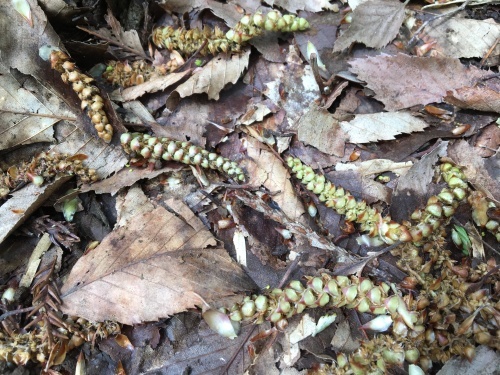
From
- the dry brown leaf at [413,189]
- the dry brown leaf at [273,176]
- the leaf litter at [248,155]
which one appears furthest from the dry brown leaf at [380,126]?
the dry brown leaf at [273,176]

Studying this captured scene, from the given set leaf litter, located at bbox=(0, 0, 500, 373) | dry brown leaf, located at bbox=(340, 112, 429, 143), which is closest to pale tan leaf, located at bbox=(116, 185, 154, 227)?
leaf litter, located at bbox=(0, 0, 500, 373)

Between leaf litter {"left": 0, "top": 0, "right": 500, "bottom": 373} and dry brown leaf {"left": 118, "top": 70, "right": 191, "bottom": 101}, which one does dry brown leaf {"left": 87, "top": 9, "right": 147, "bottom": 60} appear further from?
dry brown leaf {"left": 118, "top": 70, "right": 191, "bottom": 101}

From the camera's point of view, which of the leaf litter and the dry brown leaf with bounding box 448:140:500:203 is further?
the dry brown leaf with bounding box 448:140:500:203

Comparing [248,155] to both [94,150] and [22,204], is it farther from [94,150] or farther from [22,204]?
[22,204]

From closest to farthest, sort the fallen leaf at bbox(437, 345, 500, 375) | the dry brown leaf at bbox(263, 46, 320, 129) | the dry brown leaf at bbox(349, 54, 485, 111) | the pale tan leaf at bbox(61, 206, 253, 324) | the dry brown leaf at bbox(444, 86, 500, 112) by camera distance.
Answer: the fallen leaf at bbox(437, 345, 500, 375)
the pale tan leaf at bbox(61, 206, 253, 324)
the dry brown leaf at bbox(444, 86, 500, 112)
the dry brown leaf at bbox(349, 54, 485, 111)
the dry brown leaf at bbox(263, 46, 320, 129)

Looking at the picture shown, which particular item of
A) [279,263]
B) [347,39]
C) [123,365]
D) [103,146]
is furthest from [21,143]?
[347,39]

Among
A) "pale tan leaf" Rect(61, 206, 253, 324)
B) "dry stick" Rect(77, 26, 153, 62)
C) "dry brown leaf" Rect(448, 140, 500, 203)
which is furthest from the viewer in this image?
"dry stick" Rect(77, 26, 153, 62)

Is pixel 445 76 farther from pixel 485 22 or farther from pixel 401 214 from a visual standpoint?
pixel 401 214

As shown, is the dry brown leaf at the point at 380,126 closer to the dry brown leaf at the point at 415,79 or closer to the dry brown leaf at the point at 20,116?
the dry brown leaf at the point at 415,79

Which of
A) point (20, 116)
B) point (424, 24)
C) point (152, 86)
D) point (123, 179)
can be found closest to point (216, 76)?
point (152, 86)
